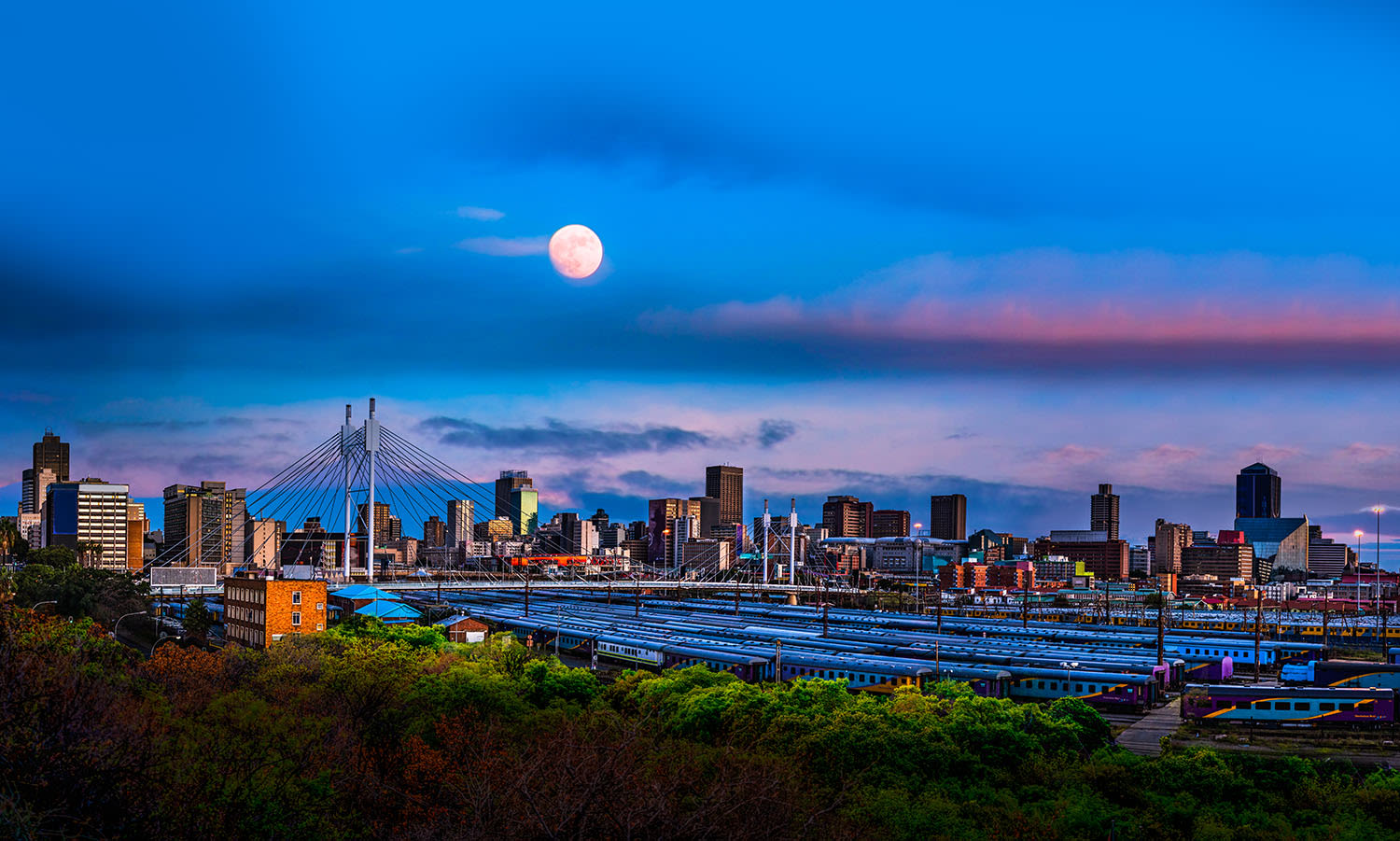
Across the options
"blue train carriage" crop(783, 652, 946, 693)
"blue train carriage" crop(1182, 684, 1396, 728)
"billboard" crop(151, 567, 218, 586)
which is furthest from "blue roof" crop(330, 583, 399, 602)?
"blue train carriage" crop(1182, 684, 1396, 728)

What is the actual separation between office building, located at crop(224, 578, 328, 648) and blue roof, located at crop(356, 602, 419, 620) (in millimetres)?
13753

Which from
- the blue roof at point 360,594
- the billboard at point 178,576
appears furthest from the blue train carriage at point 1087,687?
the billboard at point 178,576

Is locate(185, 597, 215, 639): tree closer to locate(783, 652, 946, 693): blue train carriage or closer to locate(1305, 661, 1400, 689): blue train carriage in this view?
locate(783, 652, 946, 693): blue train carriage

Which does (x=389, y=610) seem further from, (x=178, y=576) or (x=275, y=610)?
(x=178, y=576)

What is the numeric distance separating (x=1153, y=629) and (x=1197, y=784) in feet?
270

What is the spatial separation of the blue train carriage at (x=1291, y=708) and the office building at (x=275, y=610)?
48.3 m

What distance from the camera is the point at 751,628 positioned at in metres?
105

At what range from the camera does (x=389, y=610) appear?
8931 centimetres

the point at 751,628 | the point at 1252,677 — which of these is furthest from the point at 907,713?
the point at 751,628

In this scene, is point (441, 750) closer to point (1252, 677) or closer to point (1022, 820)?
point (1022, 820)

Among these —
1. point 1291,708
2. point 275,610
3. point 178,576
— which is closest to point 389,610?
point 275,610

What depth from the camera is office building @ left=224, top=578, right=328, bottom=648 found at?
69125 mm

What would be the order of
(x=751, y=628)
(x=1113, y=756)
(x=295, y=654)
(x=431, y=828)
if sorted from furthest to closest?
1. (x=751, y=628)
2. (x=295, y=654)
3. (x=1113, y=756)
4. (x=431, y=828)

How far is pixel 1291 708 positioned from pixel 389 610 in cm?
6103
